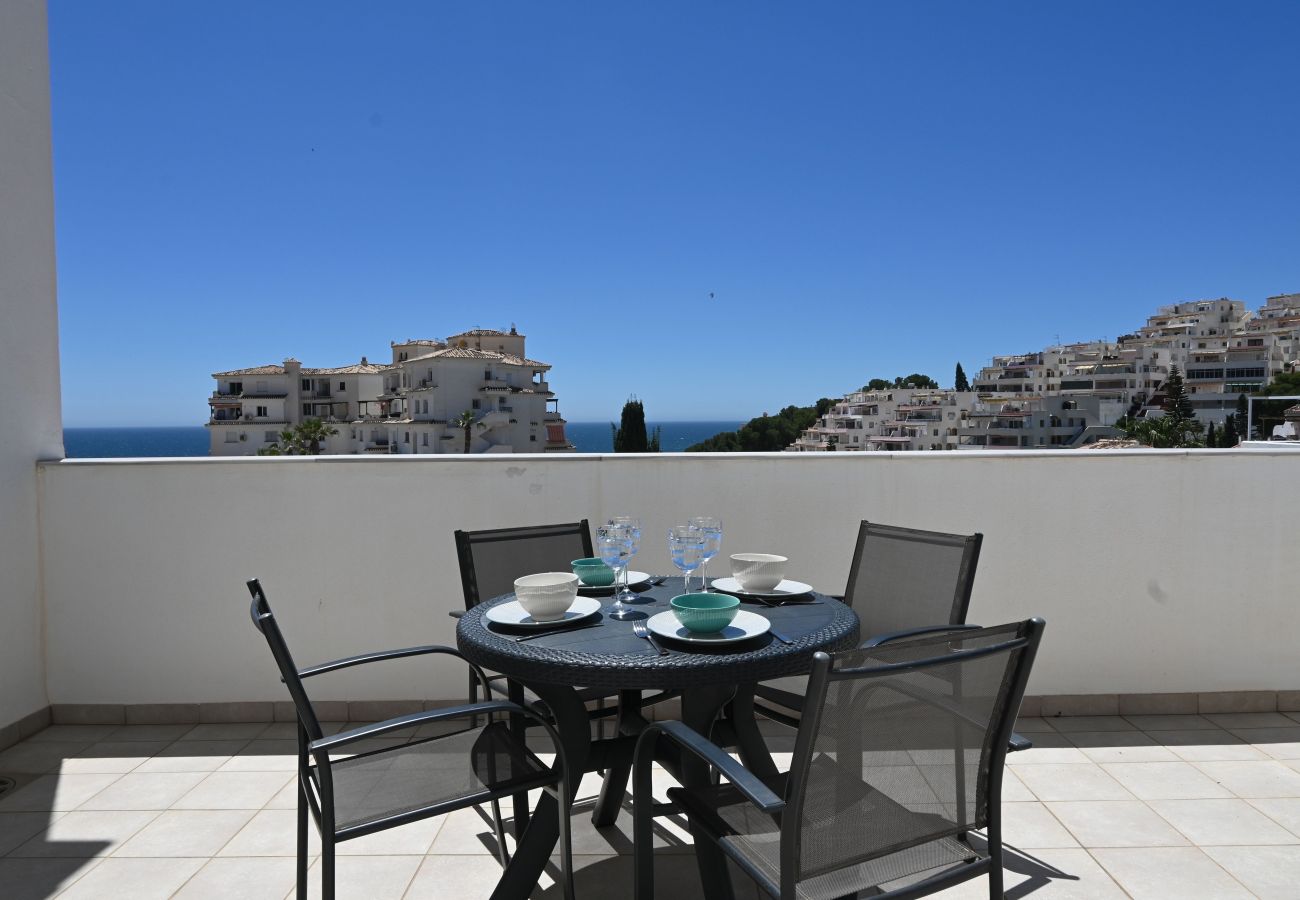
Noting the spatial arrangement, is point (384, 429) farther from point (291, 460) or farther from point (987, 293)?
point (291, 460)

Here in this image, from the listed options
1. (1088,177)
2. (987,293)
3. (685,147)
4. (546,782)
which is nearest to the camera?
(546,782)

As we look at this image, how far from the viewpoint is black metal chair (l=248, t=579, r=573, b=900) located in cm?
157

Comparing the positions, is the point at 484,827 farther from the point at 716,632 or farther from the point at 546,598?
the point at 716,632

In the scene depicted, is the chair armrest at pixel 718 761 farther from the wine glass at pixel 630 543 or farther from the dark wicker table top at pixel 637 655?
the wine glass at pixel 630 543

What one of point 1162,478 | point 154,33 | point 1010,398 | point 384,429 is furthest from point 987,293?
point 1162,478

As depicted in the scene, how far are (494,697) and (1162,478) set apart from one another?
2.90 metres

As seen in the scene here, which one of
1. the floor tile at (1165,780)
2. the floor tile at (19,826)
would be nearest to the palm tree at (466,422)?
the floor tile at (19,826)

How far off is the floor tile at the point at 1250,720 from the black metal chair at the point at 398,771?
2.99 m

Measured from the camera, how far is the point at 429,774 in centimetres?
179

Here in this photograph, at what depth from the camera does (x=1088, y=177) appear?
183 feet

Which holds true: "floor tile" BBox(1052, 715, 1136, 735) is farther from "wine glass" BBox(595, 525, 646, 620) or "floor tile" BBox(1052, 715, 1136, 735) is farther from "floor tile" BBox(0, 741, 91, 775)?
"floor tile" BBox(0, 741, 91, 775)

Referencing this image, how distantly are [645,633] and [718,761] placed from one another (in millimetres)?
561

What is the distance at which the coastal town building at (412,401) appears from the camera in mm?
50438

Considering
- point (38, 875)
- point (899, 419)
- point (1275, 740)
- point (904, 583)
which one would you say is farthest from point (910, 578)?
point (899, 419)
